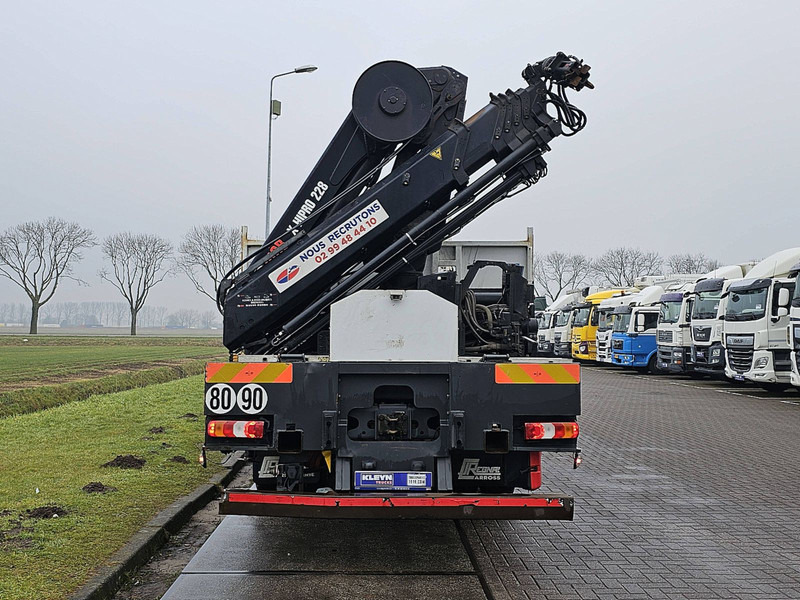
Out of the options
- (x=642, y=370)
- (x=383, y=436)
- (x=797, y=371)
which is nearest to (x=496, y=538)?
(x=383, y=436)

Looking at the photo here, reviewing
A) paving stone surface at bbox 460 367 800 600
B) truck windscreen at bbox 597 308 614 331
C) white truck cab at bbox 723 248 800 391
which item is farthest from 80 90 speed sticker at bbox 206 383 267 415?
truck windscreen at bbox 597 308 614 331

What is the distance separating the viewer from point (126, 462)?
27.9ft

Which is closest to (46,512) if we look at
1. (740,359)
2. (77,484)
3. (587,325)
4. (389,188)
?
(77,484)

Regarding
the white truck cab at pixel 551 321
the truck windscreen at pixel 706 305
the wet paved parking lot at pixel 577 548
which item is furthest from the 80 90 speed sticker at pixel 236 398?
the white truck cab at pixel 551 321

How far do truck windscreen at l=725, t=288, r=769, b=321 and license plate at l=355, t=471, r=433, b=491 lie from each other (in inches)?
653

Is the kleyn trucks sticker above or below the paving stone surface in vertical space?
above

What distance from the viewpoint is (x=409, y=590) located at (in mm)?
5020

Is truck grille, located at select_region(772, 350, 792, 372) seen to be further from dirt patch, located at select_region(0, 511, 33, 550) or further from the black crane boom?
dirt patch, located at select_region(0, 511, 33, 550)

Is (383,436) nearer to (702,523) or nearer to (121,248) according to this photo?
(702,523)

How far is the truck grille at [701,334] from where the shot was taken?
77.3 ft

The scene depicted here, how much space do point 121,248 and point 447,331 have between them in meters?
94.7

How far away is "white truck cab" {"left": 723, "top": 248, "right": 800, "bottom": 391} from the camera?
18.8 metres

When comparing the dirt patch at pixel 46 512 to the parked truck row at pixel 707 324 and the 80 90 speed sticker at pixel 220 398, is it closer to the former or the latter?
the 80 90 speed sticker at pixel 220 398

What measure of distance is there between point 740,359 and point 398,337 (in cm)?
1738
